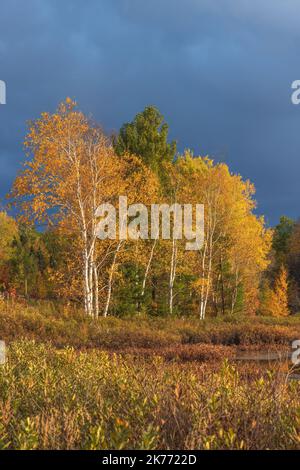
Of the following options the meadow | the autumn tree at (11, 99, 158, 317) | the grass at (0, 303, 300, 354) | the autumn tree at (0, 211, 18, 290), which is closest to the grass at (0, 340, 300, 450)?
the meadow

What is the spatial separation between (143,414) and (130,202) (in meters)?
20.8

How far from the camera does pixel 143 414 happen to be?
15.4 ft

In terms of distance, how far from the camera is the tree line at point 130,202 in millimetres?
22594

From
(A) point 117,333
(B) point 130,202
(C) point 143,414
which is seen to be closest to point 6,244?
(B) point 130,202

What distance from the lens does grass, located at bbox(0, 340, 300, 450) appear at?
3.93m

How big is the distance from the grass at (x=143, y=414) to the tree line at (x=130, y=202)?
1607 cm

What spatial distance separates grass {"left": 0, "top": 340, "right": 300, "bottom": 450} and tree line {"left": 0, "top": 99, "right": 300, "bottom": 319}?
1607cm

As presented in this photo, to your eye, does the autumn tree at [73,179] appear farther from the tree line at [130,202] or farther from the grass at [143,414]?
the grass at [143,414]

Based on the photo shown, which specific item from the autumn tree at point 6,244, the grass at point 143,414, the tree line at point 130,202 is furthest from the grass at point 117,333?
the autumn tree at point 6,244

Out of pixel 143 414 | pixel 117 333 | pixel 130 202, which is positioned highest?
pixel 130 202

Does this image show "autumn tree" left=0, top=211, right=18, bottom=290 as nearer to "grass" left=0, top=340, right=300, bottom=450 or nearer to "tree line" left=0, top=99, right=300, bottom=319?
"tree line" left=0, top=99, right=300, bottom=319

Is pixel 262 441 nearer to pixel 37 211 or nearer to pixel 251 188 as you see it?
pixel 37 211

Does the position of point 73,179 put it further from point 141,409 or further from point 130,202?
point 141,409

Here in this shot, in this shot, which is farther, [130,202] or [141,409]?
[130,202]
